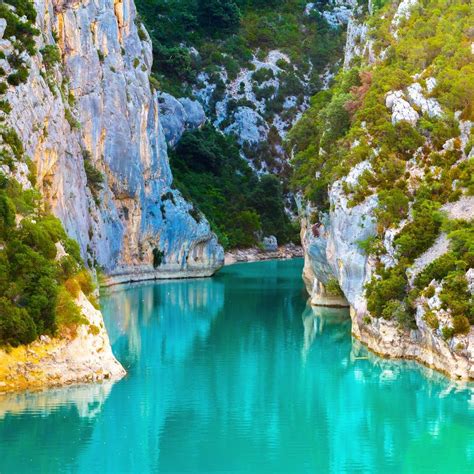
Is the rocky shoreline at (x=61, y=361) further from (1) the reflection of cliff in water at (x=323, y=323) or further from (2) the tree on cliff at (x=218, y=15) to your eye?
(2) the tree on cliff at (x=218, y=15)

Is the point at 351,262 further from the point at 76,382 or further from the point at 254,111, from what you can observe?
the point at 254,111

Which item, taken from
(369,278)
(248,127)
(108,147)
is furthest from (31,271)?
(248,127)

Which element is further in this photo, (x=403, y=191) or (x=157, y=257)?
(x=157, y=257)

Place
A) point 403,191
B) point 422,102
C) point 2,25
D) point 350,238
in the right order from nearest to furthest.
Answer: point 403,191 → point 2,25 → point 350,238 → point 422,102

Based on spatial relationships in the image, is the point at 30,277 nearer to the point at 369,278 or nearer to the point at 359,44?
the point at 369,278

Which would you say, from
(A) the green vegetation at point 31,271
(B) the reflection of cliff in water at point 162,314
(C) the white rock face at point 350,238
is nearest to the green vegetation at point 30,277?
(A) the green vegetation at point 31,271

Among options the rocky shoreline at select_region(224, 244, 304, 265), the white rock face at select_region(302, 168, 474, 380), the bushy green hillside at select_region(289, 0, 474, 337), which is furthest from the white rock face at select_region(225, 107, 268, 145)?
the white rock face at select_region(302, 168, 474, 380)
